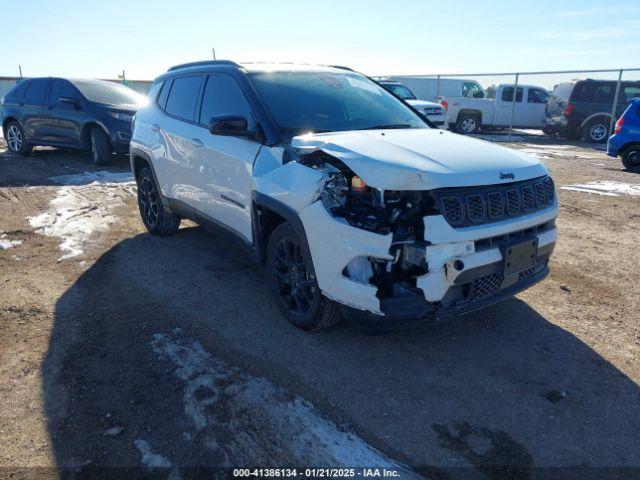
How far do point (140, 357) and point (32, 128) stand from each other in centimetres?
1015

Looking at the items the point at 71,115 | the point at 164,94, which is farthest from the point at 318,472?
the point at 71,115

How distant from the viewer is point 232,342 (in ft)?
Result: 11.6

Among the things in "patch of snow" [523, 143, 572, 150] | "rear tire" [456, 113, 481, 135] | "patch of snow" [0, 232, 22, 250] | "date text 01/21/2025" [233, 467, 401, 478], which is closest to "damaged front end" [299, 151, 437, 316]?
"date text 01/21/2025" [233, 467, 401, 478]

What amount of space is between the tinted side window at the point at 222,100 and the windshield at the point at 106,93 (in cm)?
681

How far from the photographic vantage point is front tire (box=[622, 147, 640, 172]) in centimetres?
1064

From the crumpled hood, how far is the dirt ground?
1.13 metres

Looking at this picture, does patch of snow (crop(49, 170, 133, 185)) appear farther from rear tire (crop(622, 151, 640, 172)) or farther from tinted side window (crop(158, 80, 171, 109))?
rear tire (crop(622, 151, 640, 172))

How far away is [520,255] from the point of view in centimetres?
Result: 317

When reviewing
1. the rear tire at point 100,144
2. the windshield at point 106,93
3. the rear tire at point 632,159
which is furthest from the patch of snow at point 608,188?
the rear tire at point 100,144

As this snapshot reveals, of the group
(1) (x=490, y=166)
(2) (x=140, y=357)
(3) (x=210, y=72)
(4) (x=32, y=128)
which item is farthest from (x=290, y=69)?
(4) (x=32, y=128)

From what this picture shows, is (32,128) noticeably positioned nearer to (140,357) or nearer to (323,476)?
(140,357)

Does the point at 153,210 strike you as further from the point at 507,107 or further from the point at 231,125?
the point at 507,107

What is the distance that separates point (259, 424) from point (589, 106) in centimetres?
1780

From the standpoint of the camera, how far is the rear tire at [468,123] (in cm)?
1888
